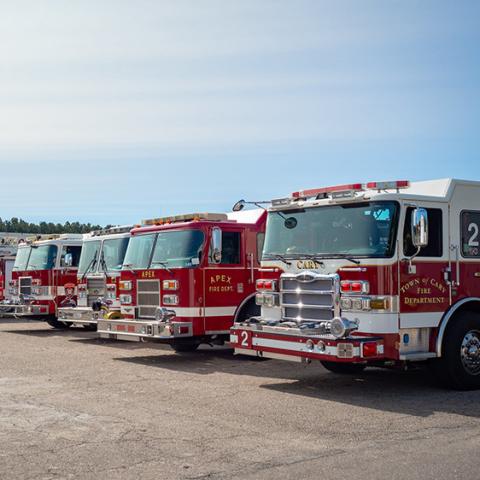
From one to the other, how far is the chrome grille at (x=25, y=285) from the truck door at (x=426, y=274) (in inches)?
525

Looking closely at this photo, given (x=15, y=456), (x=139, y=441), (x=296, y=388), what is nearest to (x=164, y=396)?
(x=296, y=388)

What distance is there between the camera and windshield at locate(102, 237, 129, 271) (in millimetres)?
17141

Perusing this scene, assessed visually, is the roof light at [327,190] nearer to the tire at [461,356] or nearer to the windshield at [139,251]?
the tire at [461,356]

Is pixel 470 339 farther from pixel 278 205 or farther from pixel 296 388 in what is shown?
pixel 278 205

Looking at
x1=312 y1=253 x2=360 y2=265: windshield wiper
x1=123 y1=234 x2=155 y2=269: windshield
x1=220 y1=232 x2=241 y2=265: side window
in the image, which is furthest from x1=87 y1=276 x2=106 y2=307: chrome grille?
x1=312 y1=253 x2=360 y2=265: windshield wiper

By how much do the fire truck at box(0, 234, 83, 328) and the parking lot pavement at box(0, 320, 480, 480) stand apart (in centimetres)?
714

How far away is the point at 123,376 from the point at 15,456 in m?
4.87

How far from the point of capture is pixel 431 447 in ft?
22.0

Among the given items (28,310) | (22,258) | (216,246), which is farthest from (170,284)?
(22,258)

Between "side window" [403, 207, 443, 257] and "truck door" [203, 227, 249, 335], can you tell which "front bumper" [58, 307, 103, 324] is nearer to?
"truck door" [203, 227, 249, 335]

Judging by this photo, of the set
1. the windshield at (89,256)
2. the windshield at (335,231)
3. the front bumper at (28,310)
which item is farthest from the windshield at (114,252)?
the windshield at (335,231)

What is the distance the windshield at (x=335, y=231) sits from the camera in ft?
30.3

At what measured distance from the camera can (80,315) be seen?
17.1m

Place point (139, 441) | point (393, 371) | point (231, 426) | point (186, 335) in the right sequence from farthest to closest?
point (186, 335)
point (393, 371)
point (231, 426)
point (139, 441)
